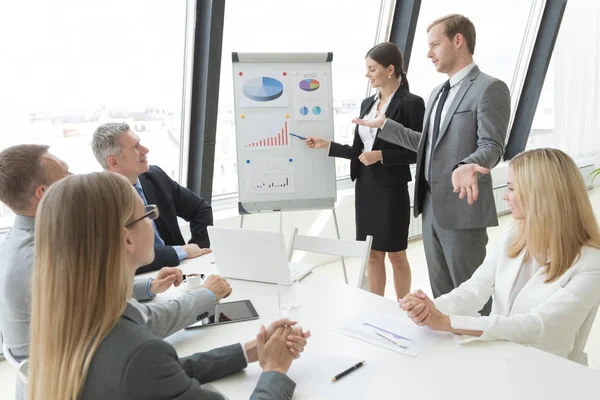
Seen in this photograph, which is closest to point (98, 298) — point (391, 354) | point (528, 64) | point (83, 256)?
point (83, 256)

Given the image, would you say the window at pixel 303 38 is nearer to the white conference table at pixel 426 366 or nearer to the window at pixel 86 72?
the window at pixel 86 72

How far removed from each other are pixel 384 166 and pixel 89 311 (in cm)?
248

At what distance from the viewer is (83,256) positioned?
40.2 inches

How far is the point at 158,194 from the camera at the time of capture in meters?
2.96

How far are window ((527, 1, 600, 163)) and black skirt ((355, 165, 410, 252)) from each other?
163 inches

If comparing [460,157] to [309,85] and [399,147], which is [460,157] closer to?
[399,147]

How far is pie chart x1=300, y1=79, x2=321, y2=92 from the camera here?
11.5ft

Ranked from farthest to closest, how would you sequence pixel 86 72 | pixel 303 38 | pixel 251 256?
pixel 303 38 → pixel 86 72 → pixel 251 256

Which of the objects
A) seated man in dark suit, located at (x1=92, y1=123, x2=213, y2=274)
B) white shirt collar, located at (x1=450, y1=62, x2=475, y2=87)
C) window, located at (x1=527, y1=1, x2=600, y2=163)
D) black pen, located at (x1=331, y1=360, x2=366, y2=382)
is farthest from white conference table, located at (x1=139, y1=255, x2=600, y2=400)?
window, located at (x1=527, y1=1, x2=600, y2=163)

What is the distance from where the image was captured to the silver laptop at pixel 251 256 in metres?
2.12

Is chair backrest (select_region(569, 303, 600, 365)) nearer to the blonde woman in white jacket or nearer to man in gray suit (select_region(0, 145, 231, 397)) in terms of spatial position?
the blonde woman in white jacket

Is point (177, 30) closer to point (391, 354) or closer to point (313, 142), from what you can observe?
point (313, 142)

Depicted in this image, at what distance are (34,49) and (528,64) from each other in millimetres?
5257

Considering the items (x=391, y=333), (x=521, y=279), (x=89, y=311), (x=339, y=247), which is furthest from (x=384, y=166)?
(x=89, y=311)
